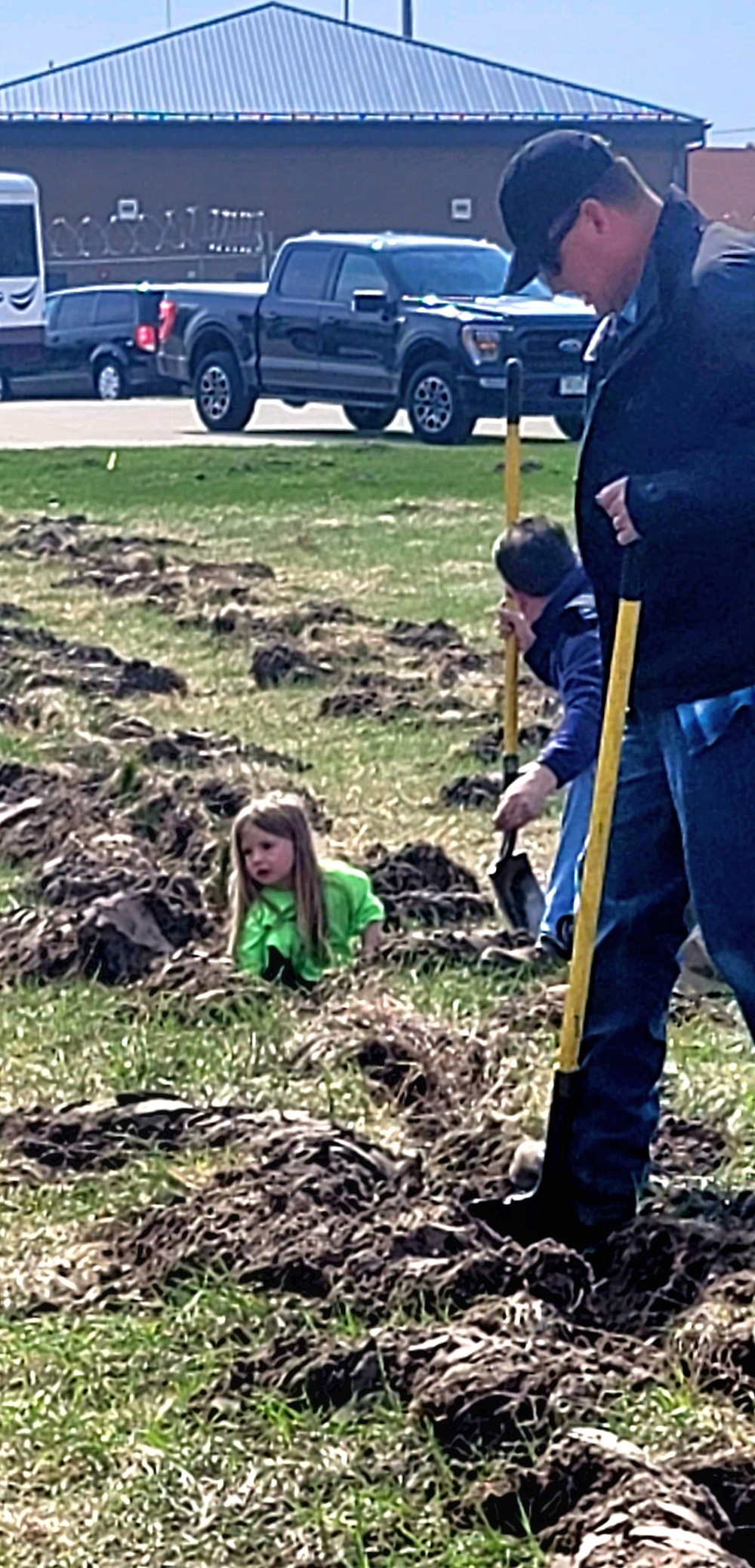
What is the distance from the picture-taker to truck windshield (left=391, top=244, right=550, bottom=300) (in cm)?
2548

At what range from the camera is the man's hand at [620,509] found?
4.70 metres

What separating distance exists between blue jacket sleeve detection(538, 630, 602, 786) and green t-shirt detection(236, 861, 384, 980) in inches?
25.6

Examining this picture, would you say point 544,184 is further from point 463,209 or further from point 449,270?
point 463,209

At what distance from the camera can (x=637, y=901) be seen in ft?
16.8

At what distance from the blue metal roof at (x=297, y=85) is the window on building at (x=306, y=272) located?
32.1 m

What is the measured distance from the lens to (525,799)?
6820 mm

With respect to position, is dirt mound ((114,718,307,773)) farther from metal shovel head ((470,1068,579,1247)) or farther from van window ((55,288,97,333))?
van window ((55,288,97,333))

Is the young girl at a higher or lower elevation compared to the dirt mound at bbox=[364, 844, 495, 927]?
higher

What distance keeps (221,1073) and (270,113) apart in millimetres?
54386

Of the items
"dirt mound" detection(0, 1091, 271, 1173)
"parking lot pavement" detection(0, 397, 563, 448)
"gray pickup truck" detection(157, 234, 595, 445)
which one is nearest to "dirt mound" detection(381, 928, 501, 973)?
"dirt mound" detection(0, 1091, 271, 1173)

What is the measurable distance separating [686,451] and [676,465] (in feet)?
0.10

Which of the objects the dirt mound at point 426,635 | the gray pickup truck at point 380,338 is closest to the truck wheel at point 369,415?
the gray pickup truck at point 380,338

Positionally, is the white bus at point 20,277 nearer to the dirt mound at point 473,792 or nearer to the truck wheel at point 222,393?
the truck wheel at point 222,393

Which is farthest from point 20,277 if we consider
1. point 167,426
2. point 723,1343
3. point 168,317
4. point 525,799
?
point 723,1343
